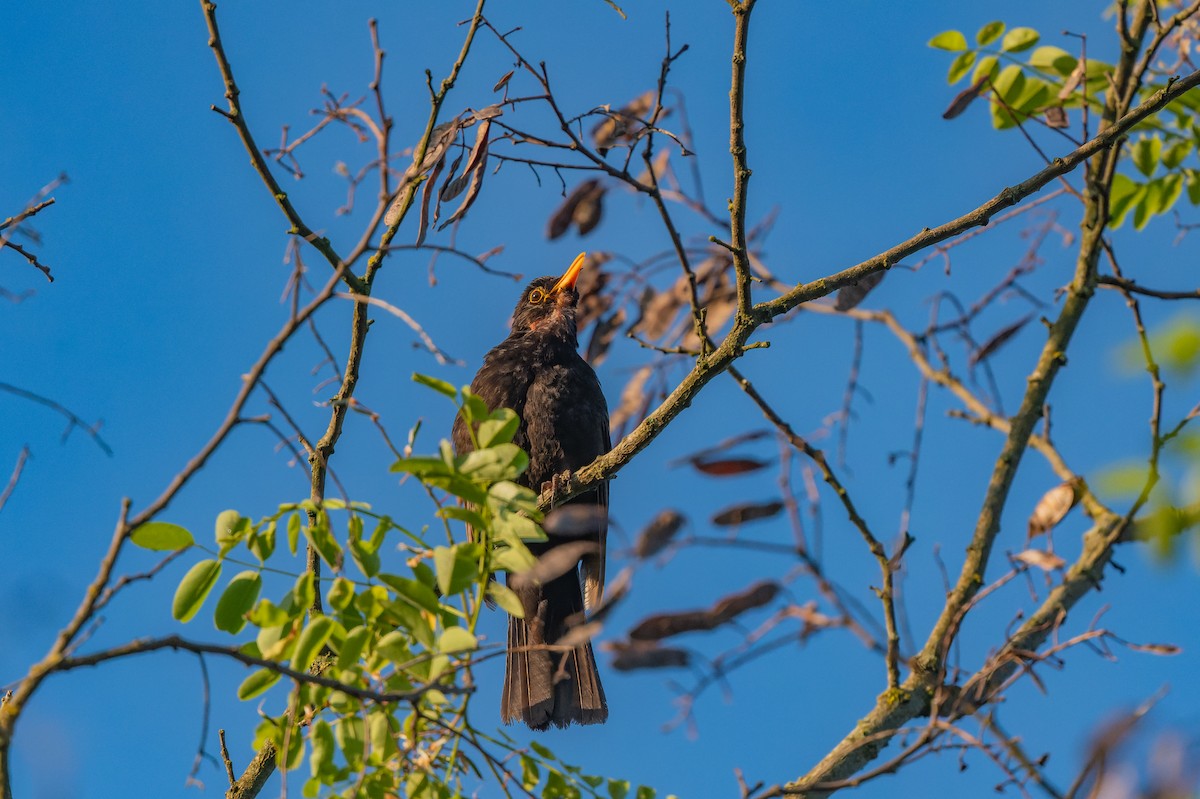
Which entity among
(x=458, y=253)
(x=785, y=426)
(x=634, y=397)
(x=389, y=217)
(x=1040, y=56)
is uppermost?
(x=1040, y=56)

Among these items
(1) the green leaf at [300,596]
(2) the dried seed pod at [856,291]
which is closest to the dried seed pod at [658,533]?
(1) the green leaf at [300,596]

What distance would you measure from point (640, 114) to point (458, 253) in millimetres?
1381

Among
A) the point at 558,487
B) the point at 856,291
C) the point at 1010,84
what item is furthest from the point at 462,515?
the point at 1010,84

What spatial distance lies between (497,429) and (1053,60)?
3211 mm

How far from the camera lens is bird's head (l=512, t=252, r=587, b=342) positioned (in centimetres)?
635

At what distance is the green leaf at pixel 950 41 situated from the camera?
4.45 metres

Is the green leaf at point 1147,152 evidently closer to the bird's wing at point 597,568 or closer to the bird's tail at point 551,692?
the bird's wing at point 597,568

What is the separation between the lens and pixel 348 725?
2.54m

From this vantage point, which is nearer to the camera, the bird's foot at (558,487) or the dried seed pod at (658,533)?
the dried seed pod at (658,533)

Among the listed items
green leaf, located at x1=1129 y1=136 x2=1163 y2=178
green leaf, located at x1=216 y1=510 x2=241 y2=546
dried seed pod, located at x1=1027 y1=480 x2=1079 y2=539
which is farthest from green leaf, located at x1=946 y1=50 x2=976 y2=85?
green leaf, located at x1=216 y1=510 x2=241 y2=546

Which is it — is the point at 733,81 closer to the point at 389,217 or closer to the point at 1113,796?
the point at 389,217

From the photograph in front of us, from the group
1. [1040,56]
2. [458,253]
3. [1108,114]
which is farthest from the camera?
[1108,114]

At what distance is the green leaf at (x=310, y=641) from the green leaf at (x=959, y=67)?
3.41 meters

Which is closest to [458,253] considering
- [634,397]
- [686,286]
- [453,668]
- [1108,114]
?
[453,668]
